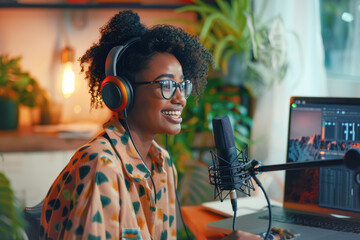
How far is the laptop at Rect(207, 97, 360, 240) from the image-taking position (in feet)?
3.96

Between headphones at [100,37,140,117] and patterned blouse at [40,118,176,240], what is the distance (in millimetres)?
64

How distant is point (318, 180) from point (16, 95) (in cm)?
229

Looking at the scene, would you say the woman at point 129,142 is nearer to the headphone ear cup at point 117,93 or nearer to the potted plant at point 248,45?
the headphone ear cup at point 117,93

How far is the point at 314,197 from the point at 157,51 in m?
0.63

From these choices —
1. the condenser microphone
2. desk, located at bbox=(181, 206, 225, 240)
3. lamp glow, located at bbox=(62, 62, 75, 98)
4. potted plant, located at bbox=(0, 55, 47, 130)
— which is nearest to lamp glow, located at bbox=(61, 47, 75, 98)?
lamp glow, located at bbox=(62, 62, 75, 98)

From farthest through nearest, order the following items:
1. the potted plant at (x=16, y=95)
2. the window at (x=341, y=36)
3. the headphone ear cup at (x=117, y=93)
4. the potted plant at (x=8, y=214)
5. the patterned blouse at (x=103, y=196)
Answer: the potted plant at (x=16, y=95) → the window at (x=341, y=36) → the potted plant at (x=8, y=214) → the headphone ear cup at (x=117, y=93) → the patterned blouse at (x=103, y=196)

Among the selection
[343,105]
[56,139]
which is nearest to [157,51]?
[343,105]

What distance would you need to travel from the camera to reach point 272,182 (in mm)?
2088

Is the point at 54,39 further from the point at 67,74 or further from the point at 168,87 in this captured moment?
the point at 168,87

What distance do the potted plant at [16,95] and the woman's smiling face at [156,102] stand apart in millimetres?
1928

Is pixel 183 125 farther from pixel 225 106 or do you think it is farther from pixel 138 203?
pixel 138 203

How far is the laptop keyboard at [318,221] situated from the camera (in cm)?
118

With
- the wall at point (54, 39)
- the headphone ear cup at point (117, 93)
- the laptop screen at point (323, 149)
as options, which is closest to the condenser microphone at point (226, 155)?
the headphone ear cup at point (117, 93)

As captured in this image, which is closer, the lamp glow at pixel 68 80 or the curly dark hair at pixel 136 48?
the curly dark hair at pixel 136 48
